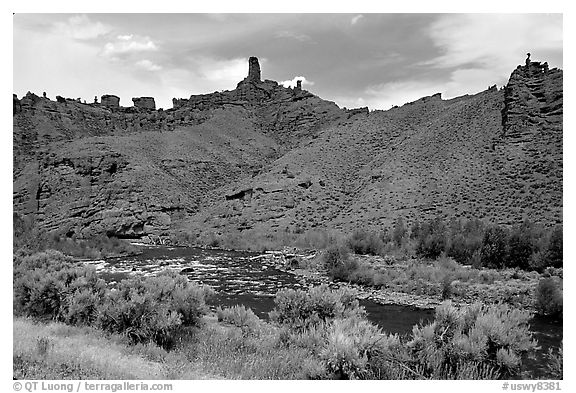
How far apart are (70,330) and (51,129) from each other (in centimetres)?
6857

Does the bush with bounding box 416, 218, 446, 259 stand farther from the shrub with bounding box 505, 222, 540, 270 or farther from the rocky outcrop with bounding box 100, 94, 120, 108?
the rocky outcrop with bounding box 100, 94, 120, 108

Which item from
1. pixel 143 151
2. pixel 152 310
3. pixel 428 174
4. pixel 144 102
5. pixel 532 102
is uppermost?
pixel 144 102

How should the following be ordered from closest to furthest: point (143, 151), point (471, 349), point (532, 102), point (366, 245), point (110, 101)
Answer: point (471, 349) < point (366, 245) < point (532, 102) < point (143, 151) < point (110, 101)

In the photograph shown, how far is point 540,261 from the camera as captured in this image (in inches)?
786

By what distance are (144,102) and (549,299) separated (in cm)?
8504

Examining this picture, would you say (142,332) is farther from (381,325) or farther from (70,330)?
(381,325)

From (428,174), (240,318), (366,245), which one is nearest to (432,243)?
(366,245)

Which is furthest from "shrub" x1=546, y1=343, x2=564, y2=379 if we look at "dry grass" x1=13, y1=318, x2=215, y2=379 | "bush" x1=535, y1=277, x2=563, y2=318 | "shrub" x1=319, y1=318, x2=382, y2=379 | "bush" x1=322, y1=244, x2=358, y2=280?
"bush" x1=322, y1=244, x2=358, y2=280

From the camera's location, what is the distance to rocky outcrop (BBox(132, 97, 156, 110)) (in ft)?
288

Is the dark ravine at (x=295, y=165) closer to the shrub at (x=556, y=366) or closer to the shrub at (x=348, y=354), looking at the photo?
the shrub at (x=556, y=366)

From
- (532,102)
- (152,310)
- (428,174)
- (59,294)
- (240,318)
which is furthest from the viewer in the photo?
(532,102)

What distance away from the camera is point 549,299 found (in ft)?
45.9

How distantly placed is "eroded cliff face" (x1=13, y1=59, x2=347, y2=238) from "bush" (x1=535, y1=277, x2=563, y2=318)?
110 feet

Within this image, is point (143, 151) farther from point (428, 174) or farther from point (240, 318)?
point (240, 318)
